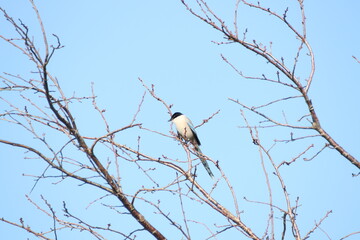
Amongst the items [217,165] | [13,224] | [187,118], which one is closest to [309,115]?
[217,165]

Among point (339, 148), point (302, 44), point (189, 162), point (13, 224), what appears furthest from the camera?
point (189, 162)

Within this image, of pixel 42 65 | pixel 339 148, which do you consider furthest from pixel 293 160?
pixel 42 65

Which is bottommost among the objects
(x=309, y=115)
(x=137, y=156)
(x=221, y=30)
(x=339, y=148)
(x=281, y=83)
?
(x=339, y=148)

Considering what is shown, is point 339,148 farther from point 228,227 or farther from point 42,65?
point 42,65

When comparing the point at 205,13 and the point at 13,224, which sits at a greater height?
the point at 205,13

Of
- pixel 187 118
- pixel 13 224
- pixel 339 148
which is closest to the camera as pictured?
pixel 13 224

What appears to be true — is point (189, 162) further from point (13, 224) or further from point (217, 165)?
point (13, 224)

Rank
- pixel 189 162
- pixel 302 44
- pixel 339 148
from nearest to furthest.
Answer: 1. pixel 339 148
2. pixel 302 44
3. pixel 189 162

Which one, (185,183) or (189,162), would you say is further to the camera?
(189,162)

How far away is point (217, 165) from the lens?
4055 mm

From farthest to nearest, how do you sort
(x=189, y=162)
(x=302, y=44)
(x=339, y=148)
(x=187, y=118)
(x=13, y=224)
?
(x=187, y=118)
(x=189, y=162)
(x=302, y=44)
(x=339, y=148)
(x=13, y=224)

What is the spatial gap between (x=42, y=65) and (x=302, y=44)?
212cm

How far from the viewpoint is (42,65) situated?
131 inches

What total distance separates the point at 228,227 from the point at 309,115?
1128 mm
